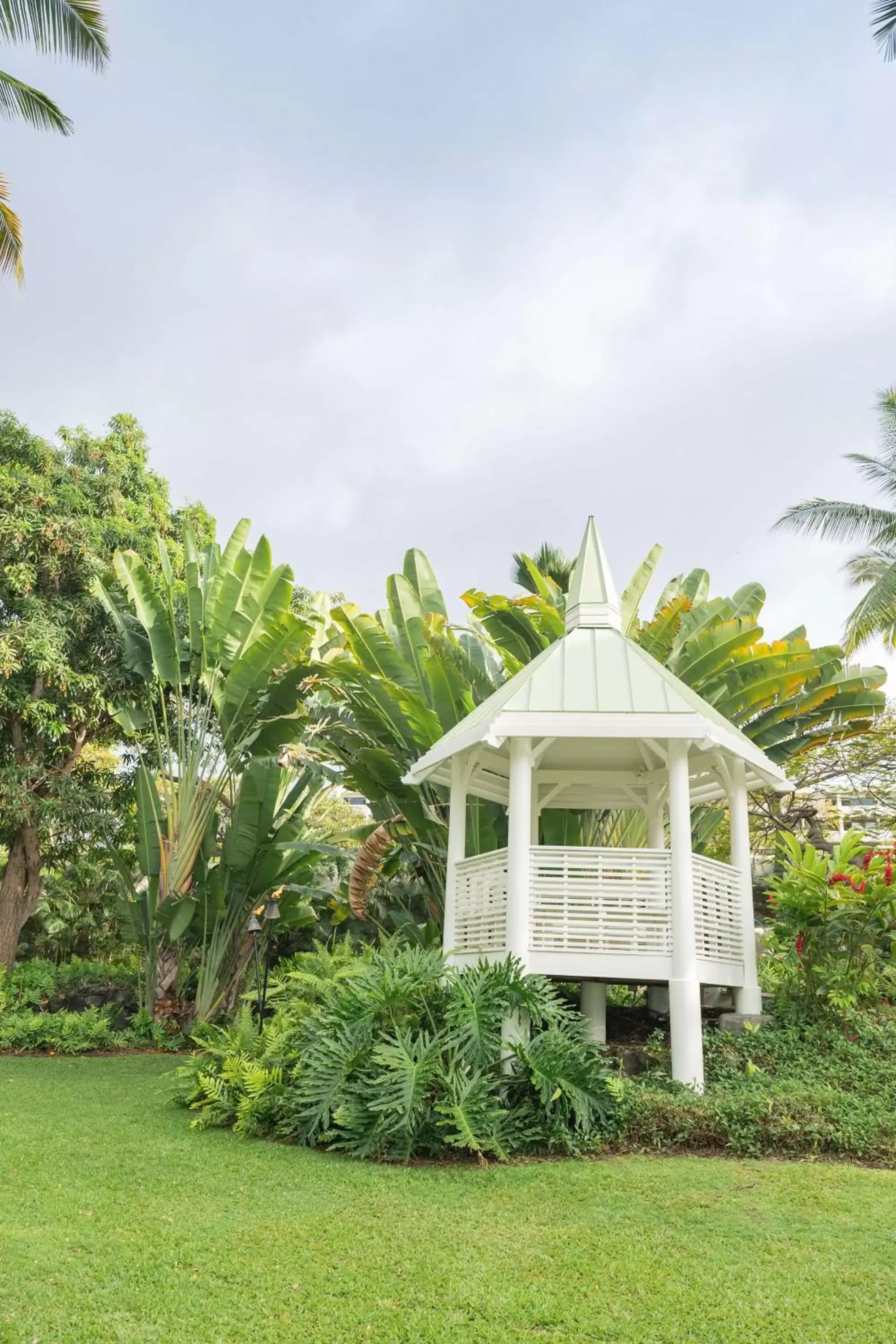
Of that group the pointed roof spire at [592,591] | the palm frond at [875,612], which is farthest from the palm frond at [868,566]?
the pointed roof spire at [592,591]

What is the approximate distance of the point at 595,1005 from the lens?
9977 millimetres

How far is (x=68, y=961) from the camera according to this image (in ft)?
69.3

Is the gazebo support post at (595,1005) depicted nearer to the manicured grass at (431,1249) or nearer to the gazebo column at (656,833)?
the gazebo column at (656,833)

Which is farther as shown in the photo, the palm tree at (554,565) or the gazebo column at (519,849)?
the palm tree at (554,565)

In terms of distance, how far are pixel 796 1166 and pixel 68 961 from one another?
18.2 meters

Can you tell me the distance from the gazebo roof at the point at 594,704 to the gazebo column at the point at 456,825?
0.23 meters

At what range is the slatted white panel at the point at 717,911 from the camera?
29.4ft

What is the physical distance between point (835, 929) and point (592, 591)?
4.38 meters

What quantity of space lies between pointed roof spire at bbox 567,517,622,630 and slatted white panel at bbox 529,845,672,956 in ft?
9.61

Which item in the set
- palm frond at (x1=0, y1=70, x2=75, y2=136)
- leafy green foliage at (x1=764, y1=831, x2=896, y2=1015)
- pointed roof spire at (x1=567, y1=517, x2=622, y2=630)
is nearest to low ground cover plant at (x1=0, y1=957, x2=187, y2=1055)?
pointed roof spire at (x1=567, y1=517, x2=622, y2=630)

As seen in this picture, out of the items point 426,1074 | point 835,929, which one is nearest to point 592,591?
point 835,929

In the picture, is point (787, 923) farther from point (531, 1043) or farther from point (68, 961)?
point (68, 961)

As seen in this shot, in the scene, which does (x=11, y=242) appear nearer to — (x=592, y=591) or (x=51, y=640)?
(x=51, y=640)

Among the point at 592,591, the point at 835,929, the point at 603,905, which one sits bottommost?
the point at 835,929
